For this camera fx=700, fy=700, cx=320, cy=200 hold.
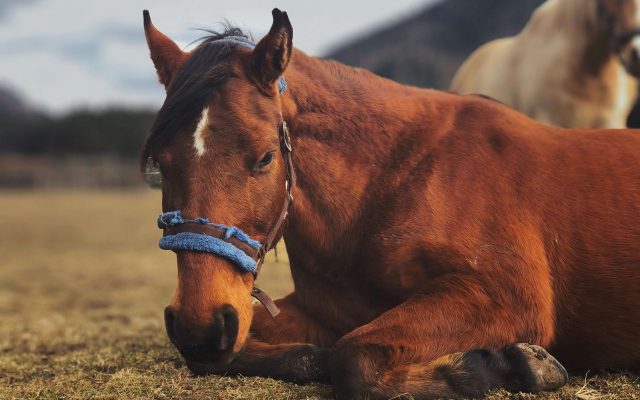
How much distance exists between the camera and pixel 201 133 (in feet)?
8.63

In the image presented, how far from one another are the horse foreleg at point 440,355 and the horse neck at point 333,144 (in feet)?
1.70

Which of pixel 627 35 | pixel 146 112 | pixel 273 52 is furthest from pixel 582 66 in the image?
pixel 146 112

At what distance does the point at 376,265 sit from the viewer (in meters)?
2.98

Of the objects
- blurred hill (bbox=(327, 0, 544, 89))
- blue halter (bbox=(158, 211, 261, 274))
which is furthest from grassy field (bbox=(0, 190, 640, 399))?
blurred hill (bbox=(327, 0, 544, 89))

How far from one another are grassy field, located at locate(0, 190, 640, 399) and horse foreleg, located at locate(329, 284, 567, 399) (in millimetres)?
99

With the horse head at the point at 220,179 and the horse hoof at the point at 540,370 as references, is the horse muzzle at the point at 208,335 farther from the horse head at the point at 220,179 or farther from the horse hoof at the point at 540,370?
the horse hoof at the point at 540,370

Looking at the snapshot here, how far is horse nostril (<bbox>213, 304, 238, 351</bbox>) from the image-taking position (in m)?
2.44

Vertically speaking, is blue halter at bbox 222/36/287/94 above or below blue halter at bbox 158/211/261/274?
above

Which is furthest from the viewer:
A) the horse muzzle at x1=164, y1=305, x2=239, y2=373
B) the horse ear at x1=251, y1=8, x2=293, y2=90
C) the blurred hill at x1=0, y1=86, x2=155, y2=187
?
the blurred hill at x1=0, y1=86, x2=155, y2=187

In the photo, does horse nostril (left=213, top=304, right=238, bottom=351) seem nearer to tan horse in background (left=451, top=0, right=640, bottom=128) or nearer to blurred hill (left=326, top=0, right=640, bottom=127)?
tan horse in background (left=451, top=0, right=640, bottom=128)

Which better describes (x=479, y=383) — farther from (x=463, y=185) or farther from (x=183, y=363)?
(x=183, y=363)

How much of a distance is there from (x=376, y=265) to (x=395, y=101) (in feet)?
2.83

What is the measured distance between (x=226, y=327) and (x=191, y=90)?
2.99ft

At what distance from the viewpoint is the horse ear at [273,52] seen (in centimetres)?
272
